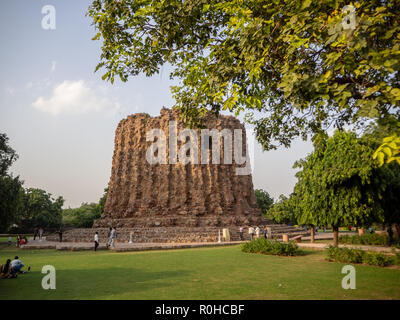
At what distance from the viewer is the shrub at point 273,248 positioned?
12.3m

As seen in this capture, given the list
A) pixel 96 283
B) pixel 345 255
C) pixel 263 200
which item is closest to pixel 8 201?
pixel 96 283

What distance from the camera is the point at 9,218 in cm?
2352

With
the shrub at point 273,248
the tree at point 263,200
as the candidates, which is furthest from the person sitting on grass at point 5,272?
the tree at point 263,200

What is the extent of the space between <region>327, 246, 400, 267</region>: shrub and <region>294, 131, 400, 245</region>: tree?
253 cm

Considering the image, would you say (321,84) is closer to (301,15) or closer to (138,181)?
(301,15)

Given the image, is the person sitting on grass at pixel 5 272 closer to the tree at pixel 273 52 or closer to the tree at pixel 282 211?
the tree at pixel 273 52

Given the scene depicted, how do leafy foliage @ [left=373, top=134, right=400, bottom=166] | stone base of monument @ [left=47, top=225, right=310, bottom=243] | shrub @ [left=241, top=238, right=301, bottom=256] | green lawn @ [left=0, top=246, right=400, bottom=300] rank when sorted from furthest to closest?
stone base of monument @ [left=47, top=225, right=310, bottom=243], shrub @ [left=241, top=238, right=301, bottom=256], green lawn @ [left=0, top=246, right=400, bottom=300], leafy foliage @ [left=373, top=134, right=400, bottom=166]

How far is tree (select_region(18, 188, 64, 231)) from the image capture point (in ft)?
136

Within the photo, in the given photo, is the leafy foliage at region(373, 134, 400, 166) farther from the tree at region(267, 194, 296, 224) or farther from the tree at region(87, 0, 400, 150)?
the tree at region(267, 194, 296, 224)

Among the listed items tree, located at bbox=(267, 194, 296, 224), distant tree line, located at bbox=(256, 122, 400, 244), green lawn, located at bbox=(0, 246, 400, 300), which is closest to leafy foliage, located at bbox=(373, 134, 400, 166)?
green lawn, located at bbox=(0, 246, 400, 300)

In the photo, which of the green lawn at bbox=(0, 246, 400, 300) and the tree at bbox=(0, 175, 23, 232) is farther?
the tree at bbox=(0, 175, 23, 232)

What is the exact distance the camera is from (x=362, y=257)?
31.8ft
